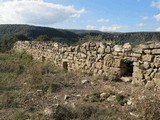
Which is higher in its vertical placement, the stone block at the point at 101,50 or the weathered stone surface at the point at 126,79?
the stone block at the point at 101,50

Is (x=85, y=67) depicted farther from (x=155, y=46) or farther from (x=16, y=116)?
(x=16, y=116)

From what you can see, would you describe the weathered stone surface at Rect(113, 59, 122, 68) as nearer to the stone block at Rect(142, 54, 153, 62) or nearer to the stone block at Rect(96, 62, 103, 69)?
the stone block at Rect(96, 62, 103, 69)

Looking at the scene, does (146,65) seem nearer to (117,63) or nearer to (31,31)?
(117,63)

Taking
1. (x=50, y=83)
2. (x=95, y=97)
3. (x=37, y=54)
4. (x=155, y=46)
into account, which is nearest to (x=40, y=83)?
(x=50, y=83)

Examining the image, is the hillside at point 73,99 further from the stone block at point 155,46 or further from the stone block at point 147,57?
the stone block at point 155,46

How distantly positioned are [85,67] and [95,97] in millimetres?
3161

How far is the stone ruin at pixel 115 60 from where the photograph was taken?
758 centimetres

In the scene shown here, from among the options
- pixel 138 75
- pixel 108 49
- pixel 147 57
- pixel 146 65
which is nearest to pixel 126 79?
pixel 138 75

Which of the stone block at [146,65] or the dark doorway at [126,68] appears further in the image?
the dark doorway at [126,68]

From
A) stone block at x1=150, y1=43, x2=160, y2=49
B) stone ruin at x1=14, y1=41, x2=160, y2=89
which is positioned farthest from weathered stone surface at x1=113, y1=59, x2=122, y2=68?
stone block at x1=150, y1=43, x2=160, y2=49

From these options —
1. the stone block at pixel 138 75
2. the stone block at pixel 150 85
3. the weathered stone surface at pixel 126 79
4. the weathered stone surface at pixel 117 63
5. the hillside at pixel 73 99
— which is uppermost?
the weathered stone surface at pixel 117 63

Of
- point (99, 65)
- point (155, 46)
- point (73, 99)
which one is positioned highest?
point (155, 46)

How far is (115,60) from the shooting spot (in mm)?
8758

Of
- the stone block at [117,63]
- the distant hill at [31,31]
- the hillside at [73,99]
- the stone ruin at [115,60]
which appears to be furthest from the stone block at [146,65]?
the distant hill at [31,31]
